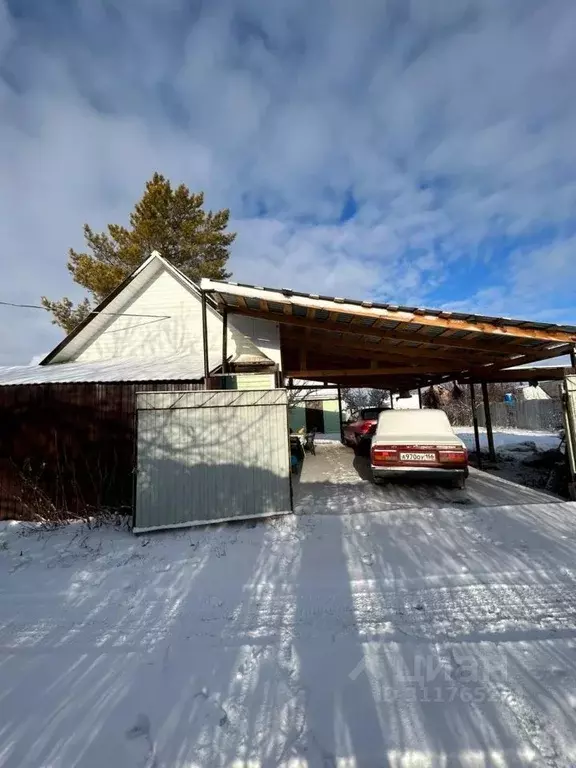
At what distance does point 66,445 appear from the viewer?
22.5 feet

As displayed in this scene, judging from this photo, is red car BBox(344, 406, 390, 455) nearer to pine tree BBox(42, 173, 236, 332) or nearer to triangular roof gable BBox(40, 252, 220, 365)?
triangular roof gable BBox(40, 252, 220, 365)

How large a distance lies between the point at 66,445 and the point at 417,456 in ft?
21.6

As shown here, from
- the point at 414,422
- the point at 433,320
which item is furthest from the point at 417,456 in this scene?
the point at 433,320

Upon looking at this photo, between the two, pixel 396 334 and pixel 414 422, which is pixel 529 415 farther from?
pixel 396 334

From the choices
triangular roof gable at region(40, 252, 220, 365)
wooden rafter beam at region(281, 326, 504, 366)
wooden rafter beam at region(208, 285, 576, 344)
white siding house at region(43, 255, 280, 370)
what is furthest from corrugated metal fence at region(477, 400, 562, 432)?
triangular roof gable at region(40, 252, 220, 365)

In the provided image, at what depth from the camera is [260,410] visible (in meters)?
5.96

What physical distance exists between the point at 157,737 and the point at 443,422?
7.27 m

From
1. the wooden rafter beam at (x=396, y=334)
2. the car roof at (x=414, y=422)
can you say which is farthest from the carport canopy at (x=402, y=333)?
the car roof at (x=414, y=422)

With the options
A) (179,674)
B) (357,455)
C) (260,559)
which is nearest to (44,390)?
(260,559)

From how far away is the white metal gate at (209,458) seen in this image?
18.2ft

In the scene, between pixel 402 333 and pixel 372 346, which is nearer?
pixel 402 333

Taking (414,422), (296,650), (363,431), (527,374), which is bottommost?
(296,650)

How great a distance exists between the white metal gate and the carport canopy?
185cm

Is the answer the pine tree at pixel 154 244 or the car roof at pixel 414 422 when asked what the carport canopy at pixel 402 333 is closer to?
the car roof at pixel 414 422
